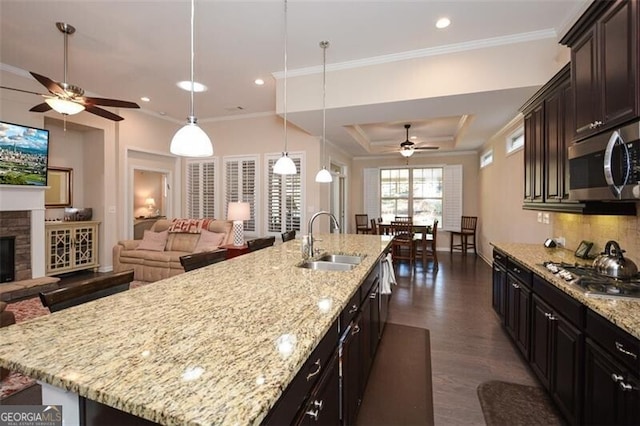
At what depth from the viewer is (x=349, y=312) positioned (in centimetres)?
154

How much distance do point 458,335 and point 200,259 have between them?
8.53 ft

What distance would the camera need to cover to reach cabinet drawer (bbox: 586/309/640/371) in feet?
3.85

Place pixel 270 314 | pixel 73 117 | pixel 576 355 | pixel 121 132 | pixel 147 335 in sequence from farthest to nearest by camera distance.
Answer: pixel 121 132 → pixel 73 117 → pixel 576 355 → pixel 270 314 → pixel 147 335

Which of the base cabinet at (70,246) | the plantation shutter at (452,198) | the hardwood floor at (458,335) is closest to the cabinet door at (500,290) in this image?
the hardwood floor at (458,335)

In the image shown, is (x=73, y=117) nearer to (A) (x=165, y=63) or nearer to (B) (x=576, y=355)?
(A) (x=165, y=63)

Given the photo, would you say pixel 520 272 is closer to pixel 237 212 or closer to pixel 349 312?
pixel 349 312

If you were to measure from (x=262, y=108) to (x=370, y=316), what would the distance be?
490 cm

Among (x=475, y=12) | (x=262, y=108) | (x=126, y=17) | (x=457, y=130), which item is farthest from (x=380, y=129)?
(x=126, y=17)

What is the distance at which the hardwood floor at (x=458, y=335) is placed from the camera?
2.05 m

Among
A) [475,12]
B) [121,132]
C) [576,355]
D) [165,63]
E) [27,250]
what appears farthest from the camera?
[121,132]

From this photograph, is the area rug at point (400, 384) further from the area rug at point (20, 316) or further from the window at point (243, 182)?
the window at point (243, 182)

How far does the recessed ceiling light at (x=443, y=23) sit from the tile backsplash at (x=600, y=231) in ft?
7.36

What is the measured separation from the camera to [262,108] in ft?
19.1

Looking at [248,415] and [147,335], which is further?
[147,335]
